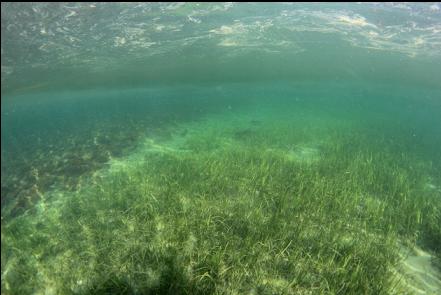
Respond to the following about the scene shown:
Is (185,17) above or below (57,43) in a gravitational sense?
above

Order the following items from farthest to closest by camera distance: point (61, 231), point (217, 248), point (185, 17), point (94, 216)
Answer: point (185, 17), point (94, 216), point (61, 231), point (217, 248)

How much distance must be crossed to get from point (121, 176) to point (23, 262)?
16.4ft

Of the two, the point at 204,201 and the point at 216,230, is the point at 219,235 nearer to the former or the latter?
the point at 216,230

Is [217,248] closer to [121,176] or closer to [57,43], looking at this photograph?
[121,176]

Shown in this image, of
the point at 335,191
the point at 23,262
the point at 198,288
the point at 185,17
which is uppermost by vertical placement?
the point at 185,17

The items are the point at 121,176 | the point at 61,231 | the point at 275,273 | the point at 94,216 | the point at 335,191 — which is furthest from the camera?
the point at 121,176

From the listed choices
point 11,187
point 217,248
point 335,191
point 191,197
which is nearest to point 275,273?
point 217,248

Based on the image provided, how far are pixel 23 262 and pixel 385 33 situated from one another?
26650 mm

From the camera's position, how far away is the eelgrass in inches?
176

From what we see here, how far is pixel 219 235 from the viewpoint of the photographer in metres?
5.70

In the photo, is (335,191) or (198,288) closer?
(198,288)

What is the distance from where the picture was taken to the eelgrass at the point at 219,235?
448 centimetres

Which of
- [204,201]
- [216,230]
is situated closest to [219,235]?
[216,230]

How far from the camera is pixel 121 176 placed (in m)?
10.3
